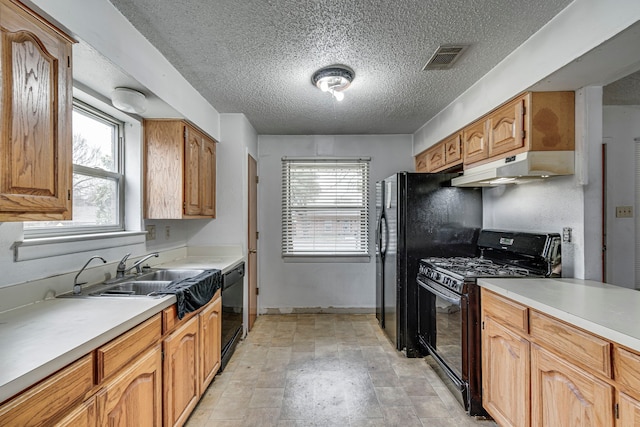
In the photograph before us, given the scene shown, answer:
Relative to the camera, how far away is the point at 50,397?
2.97 ft

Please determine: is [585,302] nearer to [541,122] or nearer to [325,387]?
[541,122]

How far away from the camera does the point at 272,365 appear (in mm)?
2648

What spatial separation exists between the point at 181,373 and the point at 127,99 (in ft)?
Answer: 5.52

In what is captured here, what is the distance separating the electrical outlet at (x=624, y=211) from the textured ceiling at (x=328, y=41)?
5.52 ft

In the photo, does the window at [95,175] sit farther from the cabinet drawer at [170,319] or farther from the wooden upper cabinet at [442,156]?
the wooden upper cabinet at [442,156]

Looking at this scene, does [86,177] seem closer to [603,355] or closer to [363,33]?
[363,33]

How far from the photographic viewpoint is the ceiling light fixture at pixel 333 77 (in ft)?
7.31

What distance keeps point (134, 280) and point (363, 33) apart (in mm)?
2179

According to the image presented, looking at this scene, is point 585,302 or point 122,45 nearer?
point 585,302

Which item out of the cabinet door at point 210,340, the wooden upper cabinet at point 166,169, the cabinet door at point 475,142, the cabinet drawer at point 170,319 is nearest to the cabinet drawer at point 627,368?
the cabinet door at point 475,142

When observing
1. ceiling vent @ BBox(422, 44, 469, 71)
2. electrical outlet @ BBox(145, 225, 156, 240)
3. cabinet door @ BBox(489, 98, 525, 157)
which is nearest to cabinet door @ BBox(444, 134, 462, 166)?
cabinet door @ BBox(489, 98, 525, 157)

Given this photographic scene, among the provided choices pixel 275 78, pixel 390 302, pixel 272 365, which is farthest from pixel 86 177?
pixel 390 302

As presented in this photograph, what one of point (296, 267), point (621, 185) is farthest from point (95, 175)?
point (621, 185)

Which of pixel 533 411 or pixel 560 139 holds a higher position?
pixel 560 139
